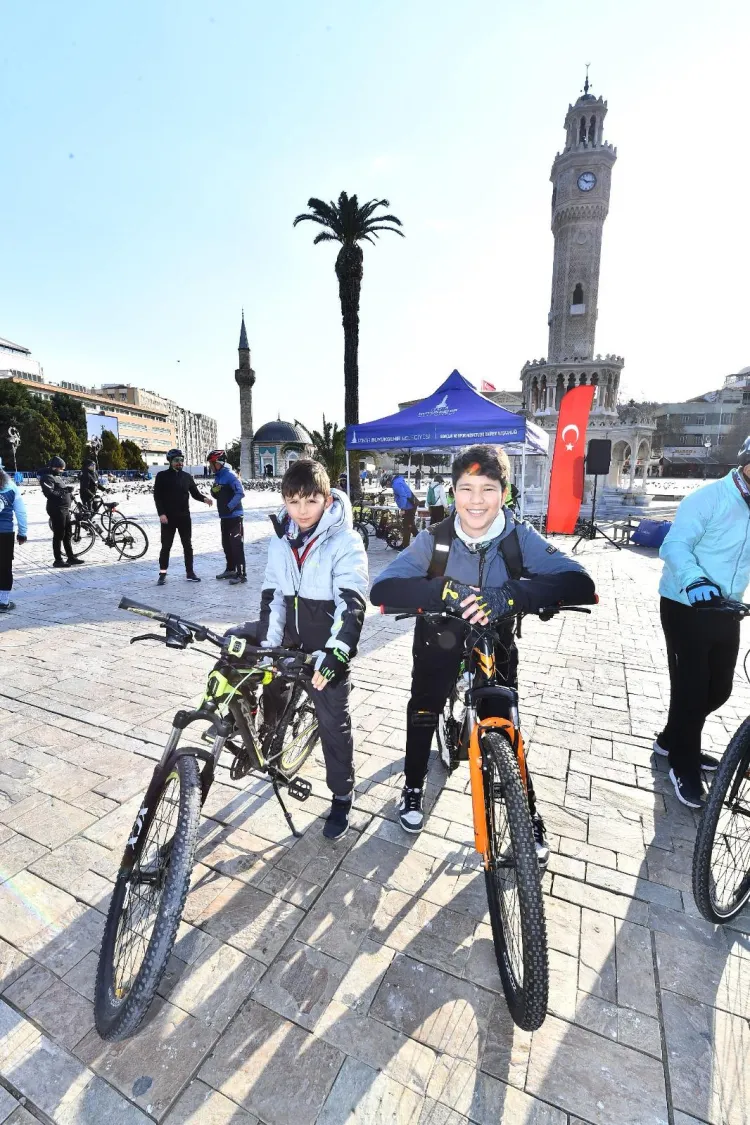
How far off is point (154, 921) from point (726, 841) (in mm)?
2385

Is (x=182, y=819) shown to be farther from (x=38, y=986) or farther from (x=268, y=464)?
(x=268, y=464)

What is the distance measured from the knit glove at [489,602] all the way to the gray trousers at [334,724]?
86 cm

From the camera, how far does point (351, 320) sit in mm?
21781

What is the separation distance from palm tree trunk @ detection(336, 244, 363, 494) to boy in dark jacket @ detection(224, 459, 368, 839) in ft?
61.0

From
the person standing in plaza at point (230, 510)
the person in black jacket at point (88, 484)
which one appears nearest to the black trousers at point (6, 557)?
the person standing in plaza at point (230, 510)

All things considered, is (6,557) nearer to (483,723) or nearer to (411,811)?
(411,811)

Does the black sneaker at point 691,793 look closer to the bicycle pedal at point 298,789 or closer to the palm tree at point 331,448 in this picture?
the bicycle pedal at point 298,789

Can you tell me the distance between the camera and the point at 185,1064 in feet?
5.64

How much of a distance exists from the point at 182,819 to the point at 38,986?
40.0 inches

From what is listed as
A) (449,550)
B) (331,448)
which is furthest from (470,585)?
(331,448)

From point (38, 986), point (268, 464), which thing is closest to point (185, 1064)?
point (38, 986)

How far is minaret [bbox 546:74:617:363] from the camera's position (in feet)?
180

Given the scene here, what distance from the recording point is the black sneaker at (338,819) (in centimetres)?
276

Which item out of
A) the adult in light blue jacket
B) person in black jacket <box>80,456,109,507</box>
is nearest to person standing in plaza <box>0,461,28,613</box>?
person in black jacket <box>80,456,109,507</box>
